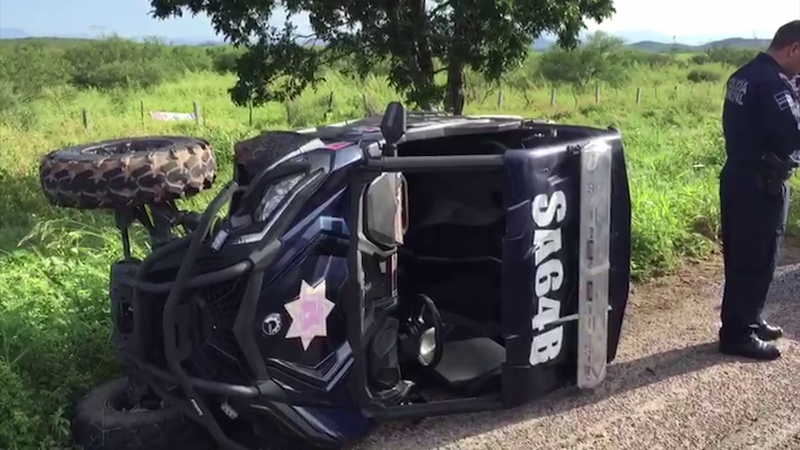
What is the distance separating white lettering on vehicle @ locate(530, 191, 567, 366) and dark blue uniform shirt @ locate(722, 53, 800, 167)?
4.54ft

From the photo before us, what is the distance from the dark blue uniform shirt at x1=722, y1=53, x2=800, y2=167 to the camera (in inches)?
177

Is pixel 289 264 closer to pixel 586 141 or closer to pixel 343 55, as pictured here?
pixel 586 141

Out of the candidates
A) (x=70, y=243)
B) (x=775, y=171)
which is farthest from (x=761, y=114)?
(x=70, y=243)

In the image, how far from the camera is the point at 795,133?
4.49 m

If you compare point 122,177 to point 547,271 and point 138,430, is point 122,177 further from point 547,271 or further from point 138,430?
point 547,271

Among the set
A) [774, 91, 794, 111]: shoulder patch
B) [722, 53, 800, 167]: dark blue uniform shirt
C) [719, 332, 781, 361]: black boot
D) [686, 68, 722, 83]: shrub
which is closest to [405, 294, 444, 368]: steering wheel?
[719, 332, 781, 361]: black boot

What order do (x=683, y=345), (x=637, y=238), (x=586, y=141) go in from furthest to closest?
(x=637, y=238) < (x=683, y=345) < (x=586, y=141)

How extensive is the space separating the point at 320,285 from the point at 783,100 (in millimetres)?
2684

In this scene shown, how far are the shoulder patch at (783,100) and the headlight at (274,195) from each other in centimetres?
260

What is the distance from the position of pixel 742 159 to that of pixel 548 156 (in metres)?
1.47

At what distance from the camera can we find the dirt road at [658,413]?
3865 millimetres

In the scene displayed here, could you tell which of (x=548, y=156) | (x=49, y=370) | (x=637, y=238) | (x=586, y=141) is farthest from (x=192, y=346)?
(x=637, y=238)

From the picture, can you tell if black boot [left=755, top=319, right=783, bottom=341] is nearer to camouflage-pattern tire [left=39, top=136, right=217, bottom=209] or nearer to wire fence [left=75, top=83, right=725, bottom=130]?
camouflage-pattern tire [left=39, top=136, right=217, bottom=209]

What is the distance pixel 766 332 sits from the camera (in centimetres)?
499
